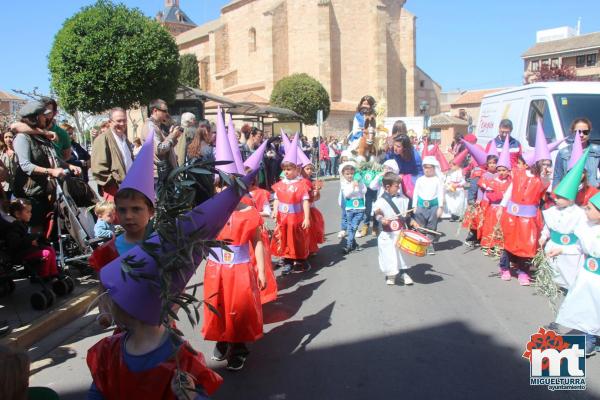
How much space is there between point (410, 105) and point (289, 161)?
4238 cm

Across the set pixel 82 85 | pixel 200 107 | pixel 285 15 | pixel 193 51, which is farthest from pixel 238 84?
pixel 82 85

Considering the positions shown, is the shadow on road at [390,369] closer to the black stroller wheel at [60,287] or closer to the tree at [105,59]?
the black stroller wheel at [60,287]

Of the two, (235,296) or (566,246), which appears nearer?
(235,296)

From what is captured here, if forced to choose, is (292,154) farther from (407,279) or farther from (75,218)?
(75,218)

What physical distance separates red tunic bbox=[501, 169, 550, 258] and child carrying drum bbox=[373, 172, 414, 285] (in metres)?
1.35

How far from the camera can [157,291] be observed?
2.09 m

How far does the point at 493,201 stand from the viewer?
25.5 feet

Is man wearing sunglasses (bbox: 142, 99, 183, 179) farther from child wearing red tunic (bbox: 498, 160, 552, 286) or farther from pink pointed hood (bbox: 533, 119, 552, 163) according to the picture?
pink pointed hood (bbox: 533, 119, 552, 163)

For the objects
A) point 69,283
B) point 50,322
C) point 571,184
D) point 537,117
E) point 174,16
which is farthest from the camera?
point 174,16

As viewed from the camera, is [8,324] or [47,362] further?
[8,324]

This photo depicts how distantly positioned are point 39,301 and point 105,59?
39.1 ft

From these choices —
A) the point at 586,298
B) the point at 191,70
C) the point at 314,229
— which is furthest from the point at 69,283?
the point at 191,70

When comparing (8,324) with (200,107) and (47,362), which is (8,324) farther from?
(200,107)

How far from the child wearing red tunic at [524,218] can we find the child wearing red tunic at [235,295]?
3.71 metres
